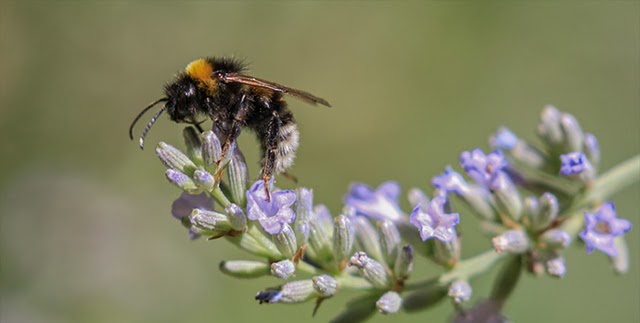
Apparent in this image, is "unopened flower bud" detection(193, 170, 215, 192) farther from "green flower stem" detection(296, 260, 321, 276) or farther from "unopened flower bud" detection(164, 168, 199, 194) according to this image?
"green flower stem" detection(296, 260, 321, 276)

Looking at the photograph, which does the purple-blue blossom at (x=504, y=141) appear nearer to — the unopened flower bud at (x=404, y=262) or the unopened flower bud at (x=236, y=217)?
the unopened flower bud at (x=404, y=262)

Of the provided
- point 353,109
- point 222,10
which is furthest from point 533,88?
point 222,10

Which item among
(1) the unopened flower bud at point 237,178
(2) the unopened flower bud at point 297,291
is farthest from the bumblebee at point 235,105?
(2) the unopened flower bud at point 297,291

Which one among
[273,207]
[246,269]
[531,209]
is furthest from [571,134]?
[246,269]

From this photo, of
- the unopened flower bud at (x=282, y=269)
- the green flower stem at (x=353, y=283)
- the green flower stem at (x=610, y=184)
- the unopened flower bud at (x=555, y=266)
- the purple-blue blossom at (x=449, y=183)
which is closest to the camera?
the unopened flower bud at (x=282, y=269)

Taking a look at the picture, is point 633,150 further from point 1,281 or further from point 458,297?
point 1,281

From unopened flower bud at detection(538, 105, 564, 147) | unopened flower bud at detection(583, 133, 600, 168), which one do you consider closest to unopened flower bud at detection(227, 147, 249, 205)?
unopened flower bud at detection(538, 105, 564, 147)

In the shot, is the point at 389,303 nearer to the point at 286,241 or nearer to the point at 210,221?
the point at 286,241
